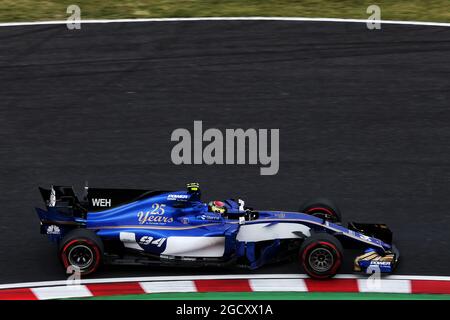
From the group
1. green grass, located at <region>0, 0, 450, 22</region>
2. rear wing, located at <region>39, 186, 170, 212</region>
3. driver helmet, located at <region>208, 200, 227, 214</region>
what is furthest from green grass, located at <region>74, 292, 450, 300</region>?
green grass, located at <region>0, 0, 450, 22</region>

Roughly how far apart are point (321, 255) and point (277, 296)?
639 mm

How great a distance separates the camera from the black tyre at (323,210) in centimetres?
1198

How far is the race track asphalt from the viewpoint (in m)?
13.0

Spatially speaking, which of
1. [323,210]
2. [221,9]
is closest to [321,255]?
[323,210]

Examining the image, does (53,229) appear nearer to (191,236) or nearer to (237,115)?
(191,236)

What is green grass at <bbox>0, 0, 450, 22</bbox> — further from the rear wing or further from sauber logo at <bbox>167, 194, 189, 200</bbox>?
sauber logo at <bbox>167, 194, 189, 200</bbox>

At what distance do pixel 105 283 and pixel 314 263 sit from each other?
2.17m

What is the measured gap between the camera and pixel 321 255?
36.4ft

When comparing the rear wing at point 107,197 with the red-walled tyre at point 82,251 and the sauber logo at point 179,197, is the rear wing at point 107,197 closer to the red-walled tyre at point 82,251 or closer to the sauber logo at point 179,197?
the sauber logo at point 179,197

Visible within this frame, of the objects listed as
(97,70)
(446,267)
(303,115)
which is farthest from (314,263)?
(97,70)

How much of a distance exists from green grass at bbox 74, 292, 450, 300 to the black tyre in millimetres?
1298

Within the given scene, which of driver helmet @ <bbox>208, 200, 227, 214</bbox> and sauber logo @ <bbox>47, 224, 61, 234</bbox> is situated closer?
sauber logo @ <bbox>47, 224, 61, 234</bbox>

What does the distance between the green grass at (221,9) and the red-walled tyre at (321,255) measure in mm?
8914

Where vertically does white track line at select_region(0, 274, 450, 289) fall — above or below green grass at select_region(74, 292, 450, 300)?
above
